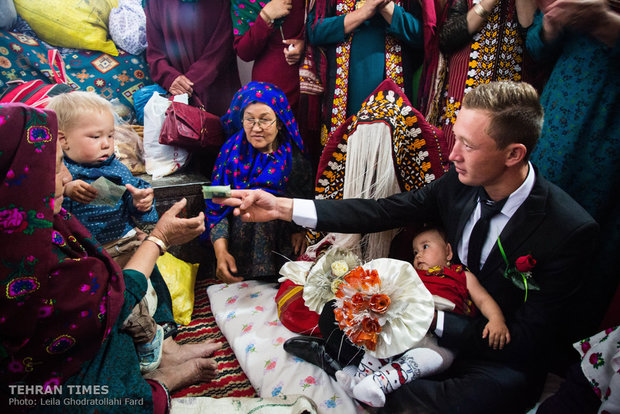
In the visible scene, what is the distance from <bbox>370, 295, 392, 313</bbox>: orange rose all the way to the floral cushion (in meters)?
2.55

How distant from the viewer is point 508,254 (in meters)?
1.33

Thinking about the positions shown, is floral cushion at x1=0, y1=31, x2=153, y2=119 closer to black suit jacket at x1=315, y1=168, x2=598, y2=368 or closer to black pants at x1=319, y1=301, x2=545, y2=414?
black suit jacket at x1=315, y1=168, x2=598, y2=368

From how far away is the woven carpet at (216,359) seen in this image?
1.67 m

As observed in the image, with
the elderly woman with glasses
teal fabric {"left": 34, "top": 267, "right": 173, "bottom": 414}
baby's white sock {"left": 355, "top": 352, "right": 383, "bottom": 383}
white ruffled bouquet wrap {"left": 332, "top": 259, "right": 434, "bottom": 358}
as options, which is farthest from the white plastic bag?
baby's white sock {"left": 355, "top": 352, "right": 383, "bottom": 383}

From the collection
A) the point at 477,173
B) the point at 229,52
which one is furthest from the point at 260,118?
the point at 477,173

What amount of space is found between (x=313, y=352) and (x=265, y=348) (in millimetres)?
297

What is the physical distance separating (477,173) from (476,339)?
2.10 ft

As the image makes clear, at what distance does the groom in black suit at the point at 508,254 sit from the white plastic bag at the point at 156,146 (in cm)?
181

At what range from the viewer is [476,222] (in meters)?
1.45

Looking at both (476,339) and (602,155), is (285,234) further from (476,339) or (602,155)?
(602,155)

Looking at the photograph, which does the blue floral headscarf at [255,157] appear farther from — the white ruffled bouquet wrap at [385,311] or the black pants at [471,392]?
the black pants at [471,392]

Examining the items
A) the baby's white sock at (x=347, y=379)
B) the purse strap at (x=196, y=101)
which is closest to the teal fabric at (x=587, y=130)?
the baby's white sock at (x=347, y=379)

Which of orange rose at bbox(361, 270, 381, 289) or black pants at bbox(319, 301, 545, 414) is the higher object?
orange rose at bbox(361, 270, 381, 289)

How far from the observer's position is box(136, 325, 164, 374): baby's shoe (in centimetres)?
147
